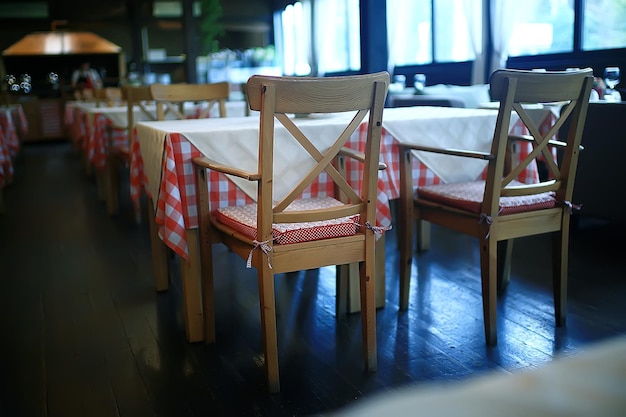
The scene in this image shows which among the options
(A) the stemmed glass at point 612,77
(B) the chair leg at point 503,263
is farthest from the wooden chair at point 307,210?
(A) the stemmed glass at point 612,77

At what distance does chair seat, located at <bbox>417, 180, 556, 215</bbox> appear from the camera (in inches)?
84.9

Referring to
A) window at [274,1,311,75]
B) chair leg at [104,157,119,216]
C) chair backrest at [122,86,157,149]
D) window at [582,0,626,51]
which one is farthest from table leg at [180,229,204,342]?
window at [274,1,311,75]

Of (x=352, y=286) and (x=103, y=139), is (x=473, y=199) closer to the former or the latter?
(x=352, y=286)

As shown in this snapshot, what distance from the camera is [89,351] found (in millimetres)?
2188

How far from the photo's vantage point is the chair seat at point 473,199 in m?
2.16

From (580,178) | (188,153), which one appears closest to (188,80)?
(580,178)

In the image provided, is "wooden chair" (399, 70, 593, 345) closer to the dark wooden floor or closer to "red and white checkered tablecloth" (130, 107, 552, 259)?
"red and white checkered tablecloth" (130, 107, 552, 259)

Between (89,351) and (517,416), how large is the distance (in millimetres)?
2103

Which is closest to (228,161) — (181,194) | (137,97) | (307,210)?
(181,194)

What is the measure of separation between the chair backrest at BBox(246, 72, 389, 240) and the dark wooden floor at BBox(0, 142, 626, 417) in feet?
1.65

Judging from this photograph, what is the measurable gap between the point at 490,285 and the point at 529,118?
0.58 metres

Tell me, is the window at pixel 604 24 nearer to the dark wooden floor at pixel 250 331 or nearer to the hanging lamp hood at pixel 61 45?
the dark wooden floor at pixel 250 331

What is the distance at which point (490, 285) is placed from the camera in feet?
6.93

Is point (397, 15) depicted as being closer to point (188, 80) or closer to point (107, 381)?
point (188, 80)
